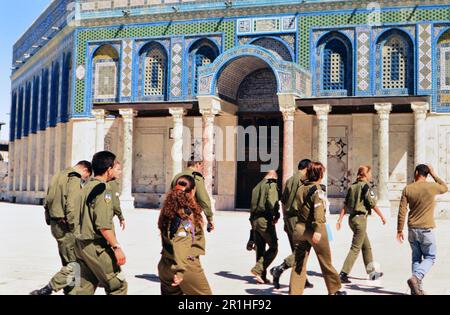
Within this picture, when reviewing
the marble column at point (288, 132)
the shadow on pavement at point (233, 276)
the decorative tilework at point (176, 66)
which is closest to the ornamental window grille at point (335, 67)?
the marble column at point (288, 132)

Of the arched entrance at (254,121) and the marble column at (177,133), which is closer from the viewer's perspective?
the marble column at (177,133)

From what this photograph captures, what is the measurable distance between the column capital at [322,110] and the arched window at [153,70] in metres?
7.27

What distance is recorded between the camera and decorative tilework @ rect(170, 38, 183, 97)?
2669cm

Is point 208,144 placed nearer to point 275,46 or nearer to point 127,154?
point 127,154

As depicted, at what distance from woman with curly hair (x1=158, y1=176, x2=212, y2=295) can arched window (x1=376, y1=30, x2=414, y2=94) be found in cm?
1969

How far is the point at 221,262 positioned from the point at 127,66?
60.1 feet

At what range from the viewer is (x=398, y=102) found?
22484 mm

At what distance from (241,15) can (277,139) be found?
17.7ft

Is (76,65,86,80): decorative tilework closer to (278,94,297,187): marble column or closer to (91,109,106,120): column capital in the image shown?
(91,109,106,120): column capital

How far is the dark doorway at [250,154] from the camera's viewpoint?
86.3 feet

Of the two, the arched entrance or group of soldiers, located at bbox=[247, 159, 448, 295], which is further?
the arched entrance

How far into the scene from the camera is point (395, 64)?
949 inches

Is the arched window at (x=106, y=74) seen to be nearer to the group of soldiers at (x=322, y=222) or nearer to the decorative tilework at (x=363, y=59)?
the decorative tilework at (x=363, y=59)

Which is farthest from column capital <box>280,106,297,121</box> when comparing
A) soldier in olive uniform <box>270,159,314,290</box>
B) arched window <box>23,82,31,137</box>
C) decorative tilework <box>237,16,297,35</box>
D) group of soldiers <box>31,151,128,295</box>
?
arched window <box>23,82,31,137</box>
